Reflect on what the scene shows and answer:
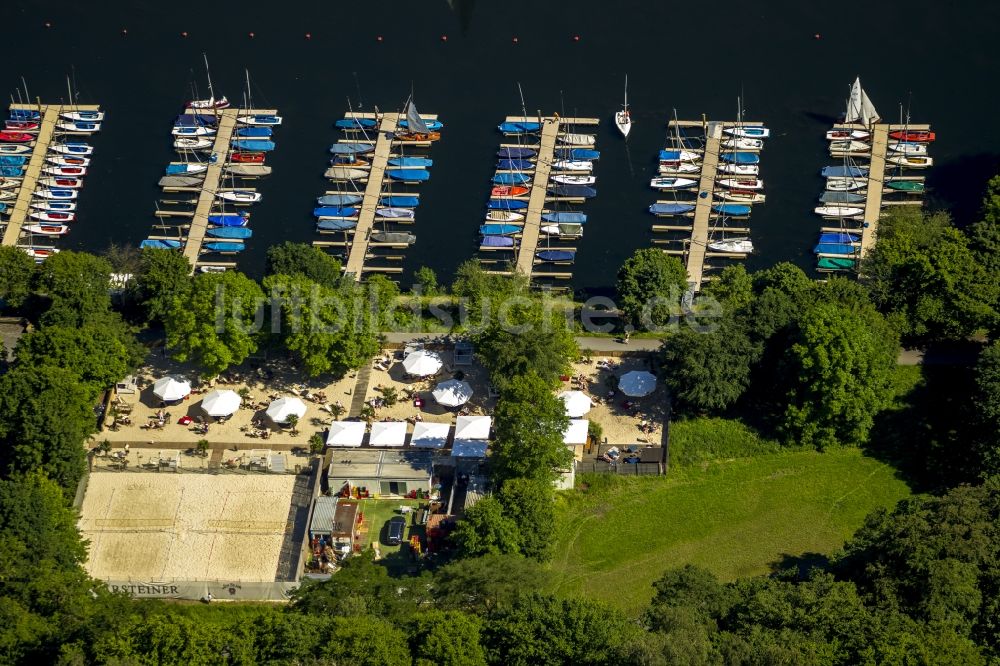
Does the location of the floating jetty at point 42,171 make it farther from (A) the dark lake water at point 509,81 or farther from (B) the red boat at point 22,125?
(A) the dark lake water at point 509,81

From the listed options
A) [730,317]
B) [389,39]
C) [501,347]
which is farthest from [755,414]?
[389,39]

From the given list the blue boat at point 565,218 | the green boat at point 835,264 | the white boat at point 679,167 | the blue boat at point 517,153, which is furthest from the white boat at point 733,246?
the blue boat at point 517,153

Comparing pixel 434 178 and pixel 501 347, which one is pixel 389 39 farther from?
pixel 501 347

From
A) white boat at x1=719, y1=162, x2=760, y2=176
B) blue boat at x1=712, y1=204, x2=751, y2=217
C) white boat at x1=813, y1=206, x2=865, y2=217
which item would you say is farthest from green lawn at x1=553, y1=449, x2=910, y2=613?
white boat at x1=719, y1=162, x2=760, y2=176

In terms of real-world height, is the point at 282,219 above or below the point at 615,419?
above

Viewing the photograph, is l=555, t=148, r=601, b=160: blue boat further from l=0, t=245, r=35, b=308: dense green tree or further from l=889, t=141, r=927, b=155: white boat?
l=0, t=245, r=35, b=308: dense green tree

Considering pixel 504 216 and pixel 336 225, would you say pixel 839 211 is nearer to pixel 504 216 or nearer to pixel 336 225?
pixel 504 216

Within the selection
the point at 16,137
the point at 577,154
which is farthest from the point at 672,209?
the point at 16,137
